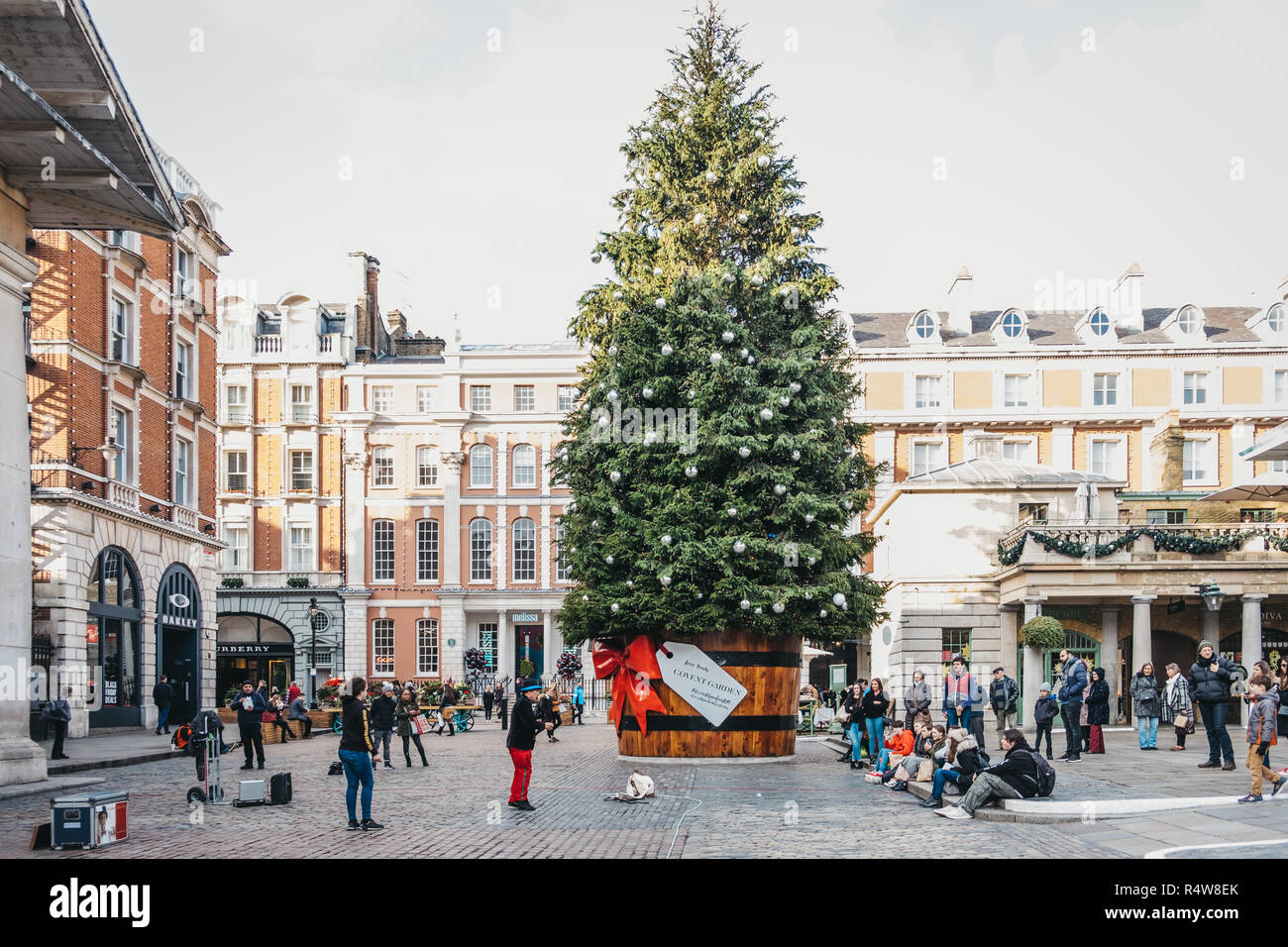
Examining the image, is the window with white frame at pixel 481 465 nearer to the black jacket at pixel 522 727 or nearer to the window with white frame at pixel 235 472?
the window with white frame at pixel 235 472

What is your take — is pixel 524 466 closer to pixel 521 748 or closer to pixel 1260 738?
pixel 521 748

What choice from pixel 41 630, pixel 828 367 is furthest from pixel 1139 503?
pixel 41 630

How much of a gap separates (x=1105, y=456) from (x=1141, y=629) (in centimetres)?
2421

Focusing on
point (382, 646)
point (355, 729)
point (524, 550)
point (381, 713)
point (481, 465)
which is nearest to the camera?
point (355, 729)

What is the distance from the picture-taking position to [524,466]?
228 ft

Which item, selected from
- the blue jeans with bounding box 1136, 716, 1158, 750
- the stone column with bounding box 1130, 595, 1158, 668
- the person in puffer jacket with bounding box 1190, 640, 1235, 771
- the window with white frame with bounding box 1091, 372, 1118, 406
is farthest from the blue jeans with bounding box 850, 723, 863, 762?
the window with white frame with bounding box 1091, 372, 1118, 406

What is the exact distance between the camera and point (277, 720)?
37.1m

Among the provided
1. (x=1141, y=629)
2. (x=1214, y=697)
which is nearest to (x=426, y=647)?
(x=1141, y=629)

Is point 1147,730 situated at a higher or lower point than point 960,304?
lower

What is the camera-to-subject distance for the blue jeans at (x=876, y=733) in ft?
81.8

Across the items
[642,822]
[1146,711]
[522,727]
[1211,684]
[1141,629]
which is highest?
[1211,684]
